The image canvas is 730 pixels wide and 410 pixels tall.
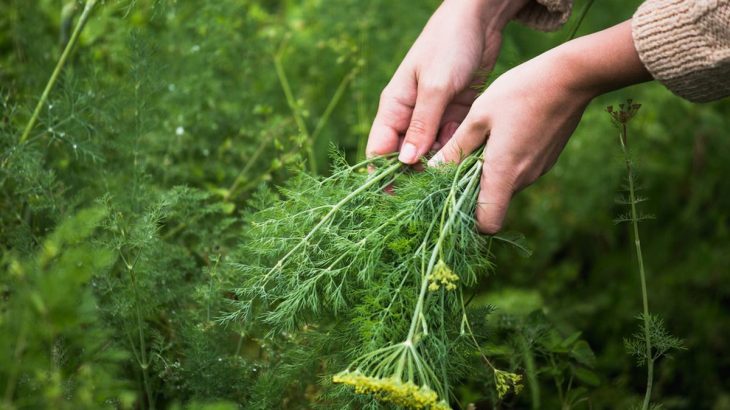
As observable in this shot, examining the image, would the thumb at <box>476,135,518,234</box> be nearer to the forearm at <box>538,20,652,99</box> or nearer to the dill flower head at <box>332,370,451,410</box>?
the forearm at <box>538,20,652,99</box>

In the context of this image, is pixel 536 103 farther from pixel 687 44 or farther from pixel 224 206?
pixel 224 206

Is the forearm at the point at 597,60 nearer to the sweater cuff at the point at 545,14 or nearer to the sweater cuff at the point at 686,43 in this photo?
the sweater cuff at the point at 686,43

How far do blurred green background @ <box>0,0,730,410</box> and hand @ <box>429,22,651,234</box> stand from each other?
1.49ft

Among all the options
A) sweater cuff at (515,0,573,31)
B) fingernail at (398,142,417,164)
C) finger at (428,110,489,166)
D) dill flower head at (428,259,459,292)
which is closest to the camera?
dill flower head at (428,259,459,292)

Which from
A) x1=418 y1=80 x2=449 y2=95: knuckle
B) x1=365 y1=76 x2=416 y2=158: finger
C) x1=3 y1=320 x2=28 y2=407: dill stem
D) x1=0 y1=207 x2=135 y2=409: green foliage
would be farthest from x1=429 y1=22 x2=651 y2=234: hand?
x1=3 y1=320 x2=28 y2=407: dill stem

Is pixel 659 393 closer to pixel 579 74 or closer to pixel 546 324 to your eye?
pixel 546 324

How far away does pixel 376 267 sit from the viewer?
5.19 feet

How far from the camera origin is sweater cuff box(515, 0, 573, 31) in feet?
7.15

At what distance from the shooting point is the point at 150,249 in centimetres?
182

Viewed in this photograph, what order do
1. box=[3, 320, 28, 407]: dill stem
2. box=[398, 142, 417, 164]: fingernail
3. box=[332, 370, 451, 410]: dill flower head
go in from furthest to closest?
1. box=[398, 142, 417, 164]: fingernail
2. box=[332, 370, 451, 410]: dill flower head
3. box=[3, 320, 28, 407]: dill stem

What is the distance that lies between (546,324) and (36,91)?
1.78 metres

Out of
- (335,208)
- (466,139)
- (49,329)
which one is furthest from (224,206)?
(49,329)

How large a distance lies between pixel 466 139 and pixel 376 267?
1.42 ft

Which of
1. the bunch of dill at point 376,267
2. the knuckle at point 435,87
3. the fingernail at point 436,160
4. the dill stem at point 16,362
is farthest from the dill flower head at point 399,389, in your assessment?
the knuckle at point 435,87
